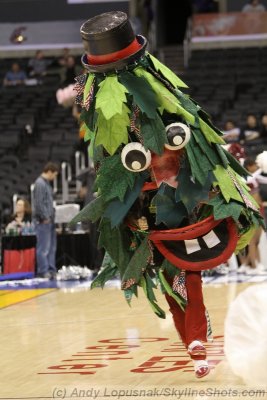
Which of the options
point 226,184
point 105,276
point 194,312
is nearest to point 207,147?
point 226,184

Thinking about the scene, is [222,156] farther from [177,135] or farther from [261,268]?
[261,268]

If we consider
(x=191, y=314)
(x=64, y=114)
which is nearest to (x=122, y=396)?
(x=191, y=314)

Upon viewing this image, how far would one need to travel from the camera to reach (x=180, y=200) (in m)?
5.84

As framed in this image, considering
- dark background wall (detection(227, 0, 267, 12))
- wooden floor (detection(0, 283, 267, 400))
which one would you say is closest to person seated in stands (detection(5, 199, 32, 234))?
wooden floor (detection(0, 283, 267, 400))

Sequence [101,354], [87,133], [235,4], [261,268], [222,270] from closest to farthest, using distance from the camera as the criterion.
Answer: [87,133] < [101,354] < [261,268] < [222,270] < [235,4]

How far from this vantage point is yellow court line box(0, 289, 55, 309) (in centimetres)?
1128

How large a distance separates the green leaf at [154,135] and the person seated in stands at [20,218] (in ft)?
30.9

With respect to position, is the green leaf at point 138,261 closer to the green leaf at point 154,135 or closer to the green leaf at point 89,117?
the green leaf at point 154,135

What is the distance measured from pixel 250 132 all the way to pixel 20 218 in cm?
433

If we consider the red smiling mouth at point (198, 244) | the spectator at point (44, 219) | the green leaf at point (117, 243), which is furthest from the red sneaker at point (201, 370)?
the spectator at point (44, 219)

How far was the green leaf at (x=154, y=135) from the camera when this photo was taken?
18.9ft

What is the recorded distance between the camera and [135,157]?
5.77 metres

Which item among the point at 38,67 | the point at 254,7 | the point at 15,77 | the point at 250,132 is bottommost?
the point at 15,77

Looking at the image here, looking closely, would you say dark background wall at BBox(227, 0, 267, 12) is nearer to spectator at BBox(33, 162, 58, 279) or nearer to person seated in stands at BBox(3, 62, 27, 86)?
person seated in stands at BBox(3, 62, 27, 86)
